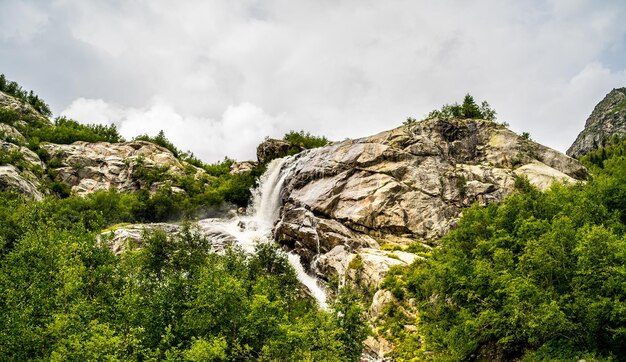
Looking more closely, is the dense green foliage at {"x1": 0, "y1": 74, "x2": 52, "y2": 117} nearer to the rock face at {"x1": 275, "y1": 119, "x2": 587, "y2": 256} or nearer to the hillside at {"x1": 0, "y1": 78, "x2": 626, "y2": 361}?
the hillside at {"x1": 0, "y1": 78, "x2": 626, "y2": 361}

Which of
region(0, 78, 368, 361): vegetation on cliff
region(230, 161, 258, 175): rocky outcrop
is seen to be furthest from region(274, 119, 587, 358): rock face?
region(230, 161, 258, 175): rocky outcrop

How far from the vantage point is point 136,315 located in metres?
25.6

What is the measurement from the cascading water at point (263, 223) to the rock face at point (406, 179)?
132 inches

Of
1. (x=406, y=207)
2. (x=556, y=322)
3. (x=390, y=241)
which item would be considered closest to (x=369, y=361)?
(x=556, y=322)

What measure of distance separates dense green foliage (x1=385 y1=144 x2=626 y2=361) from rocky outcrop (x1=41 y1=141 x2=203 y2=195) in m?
70.7

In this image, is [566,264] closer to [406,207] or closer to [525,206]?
[525,206]

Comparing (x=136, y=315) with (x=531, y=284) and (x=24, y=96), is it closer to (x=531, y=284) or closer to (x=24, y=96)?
(x=531, y=284)

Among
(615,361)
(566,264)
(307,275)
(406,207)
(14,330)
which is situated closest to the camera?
(14,330)

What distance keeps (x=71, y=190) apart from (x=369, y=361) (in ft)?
252

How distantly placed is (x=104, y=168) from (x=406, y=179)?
Result: 67.7 m

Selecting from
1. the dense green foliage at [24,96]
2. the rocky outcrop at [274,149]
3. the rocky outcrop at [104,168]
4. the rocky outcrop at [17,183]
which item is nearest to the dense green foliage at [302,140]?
the rocky outcrop at [274,149]

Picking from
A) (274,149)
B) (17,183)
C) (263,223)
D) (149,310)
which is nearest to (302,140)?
(274,149)

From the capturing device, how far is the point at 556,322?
24188 mm

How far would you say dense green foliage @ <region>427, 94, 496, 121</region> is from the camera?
3204 inches
